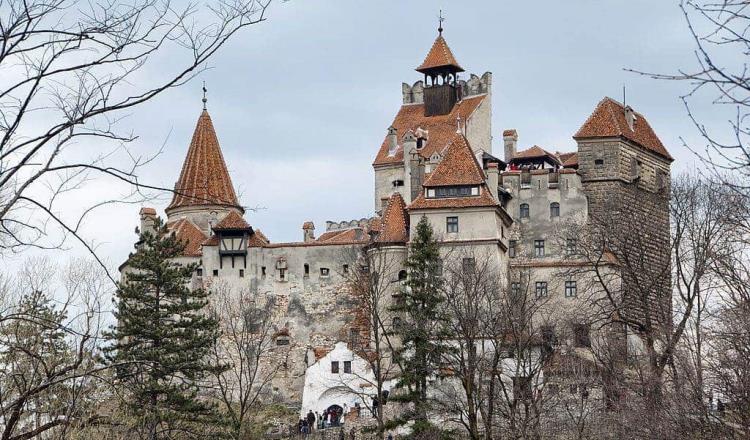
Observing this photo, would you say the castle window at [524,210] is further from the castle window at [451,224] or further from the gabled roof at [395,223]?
the gabled roof at [395,223]

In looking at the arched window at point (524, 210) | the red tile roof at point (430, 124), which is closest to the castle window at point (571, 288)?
the arched window at point (524, 210)

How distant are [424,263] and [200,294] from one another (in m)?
8.33

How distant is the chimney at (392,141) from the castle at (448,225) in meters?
0.64

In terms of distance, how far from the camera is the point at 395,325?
54062 mm

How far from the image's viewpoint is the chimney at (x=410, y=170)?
6525 cm

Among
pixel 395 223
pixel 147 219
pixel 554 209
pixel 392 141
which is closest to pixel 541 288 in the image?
pixel 554 209

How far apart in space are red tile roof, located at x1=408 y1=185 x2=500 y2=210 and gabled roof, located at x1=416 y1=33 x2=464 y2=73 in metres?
13.0

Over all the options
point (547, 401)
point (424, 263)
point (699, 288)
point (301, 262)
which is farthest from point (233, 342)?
point (699, 288)

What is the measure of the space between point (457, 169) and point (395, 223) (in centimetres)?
353

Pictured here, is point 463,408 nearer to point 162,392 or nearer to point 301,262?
point 162,392

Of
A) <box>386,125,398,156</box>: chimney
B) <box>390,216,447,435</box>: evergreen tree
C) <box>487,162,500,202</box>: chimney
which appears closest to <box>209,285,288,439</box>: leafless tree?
<box>386,125,398,156</box>: chimney

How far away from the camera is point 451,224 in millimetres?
60750

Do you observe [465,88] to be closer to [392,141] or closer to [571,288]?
[392,141]

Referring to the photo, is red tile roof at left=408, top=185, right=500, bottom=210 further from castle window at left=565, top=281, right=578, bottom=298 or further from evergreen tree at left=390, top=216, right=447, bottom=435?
evergreen tree at left=390, top=216, right=447, bottom=435
